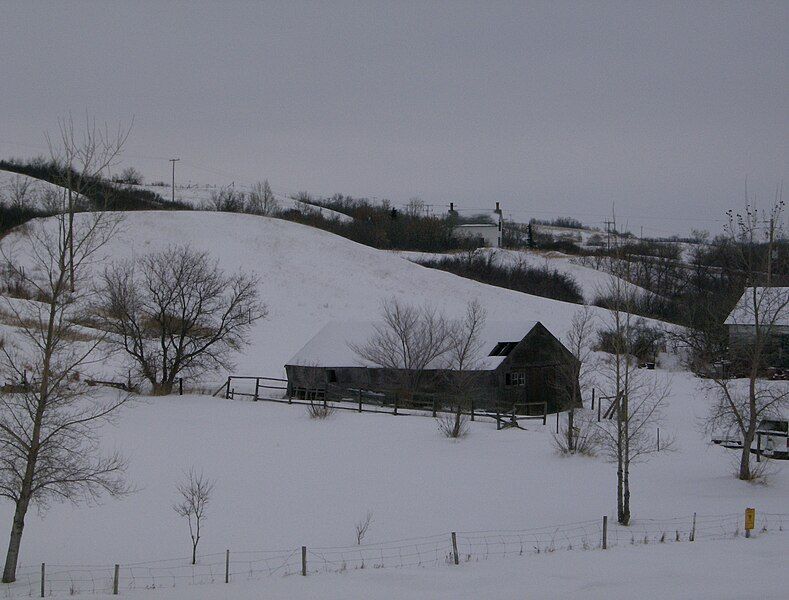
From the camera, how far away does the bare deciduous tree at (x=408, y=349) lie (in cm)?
3362

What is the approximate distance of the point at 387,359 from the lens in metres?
34.1

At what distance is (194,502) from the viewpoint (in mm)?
17781

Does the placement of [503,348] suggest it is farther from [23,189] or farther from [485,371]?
[23,189]

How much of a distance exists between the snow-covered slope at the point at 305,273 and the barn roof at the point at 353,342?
1520 centimetres

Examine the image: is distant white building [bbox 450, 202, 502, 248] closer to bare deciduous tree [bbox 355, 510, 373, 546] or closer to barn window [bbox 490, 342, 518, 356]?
barn window [bbox 490, 342, 518, 356]

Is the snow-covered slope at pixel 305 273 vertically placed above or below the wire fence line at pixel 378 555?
above

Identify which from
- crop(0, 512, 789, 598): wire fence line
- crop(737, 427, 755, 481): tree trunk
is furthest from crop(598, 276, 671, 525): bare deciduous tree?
crop(737, 427, 755, 481): tree trunk

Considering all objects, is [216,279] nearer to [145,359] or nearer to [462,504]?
[145,359]

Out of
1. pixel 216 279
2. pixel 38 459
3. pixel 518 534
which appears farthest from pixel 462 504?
pixel 216 279

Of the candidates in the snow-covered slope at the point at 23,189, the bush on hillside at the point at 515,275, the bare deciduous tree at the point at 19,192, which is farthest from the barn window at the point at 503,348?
the snow-covered slope at the point at 23,189

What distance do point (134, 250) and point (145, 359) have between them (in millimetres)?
33616

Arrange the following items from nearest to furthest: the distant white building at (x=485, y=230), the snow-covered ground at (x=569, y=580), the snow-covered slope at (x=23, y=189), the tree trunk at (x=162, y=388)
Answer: the snow-covered ground at (x=569, y=580)
the tree trunk at (x=162, y=388)
the snow-covered slope at (x=23, y=189)
the distant white building at (x=485, y=230)

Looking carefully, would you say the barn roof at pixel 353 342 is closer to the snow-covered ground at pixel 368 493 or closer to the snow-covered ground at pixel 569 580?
the snow-covered ground at pixel 368 493

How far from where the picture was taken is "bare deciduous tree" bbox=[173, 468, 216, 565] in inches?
604
